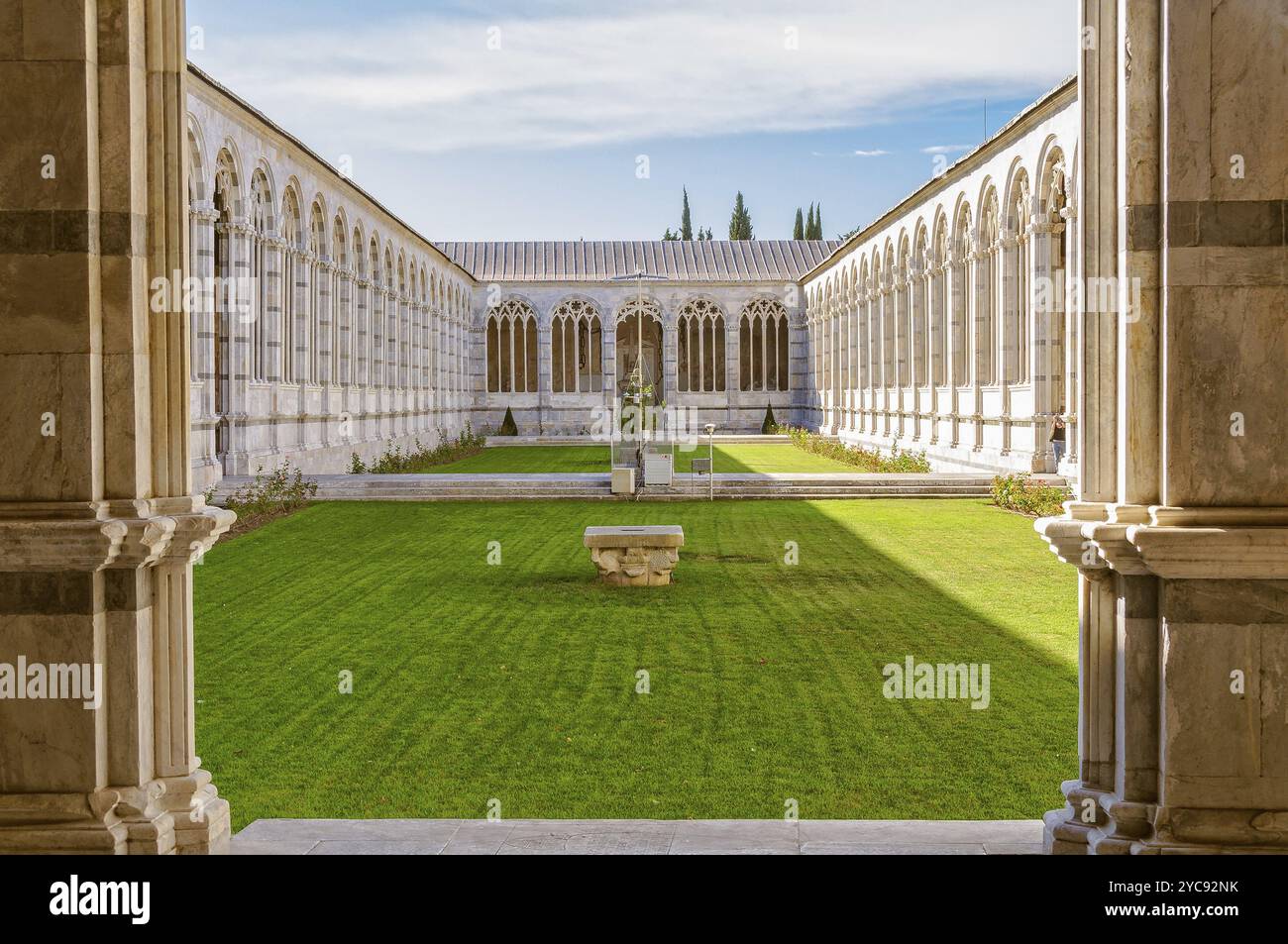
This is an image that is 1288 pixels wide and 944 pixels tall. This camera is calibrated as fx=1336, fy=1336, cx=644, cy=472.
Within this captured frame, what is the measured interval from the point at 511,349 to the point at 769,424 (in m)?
10.6

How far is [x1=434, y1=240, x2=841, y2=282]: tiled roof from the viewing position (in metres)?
54.6

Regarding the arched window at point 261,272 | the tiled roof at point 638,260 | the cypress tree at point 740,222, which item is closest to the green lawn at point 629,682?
the arched window at point 261,272

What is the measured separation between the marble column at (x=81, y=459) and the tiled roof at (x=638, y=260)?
48.8 meters

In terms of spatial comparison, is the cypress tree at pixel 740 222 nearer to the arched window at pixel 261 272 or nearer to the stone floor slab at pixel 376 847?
the arched window at pixel 261 272

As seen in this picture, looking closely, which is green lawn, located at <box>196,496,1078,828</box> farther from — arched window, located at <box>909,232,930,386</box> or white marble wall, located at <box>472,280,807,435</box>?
white marble wall, located at <box>472,280,807,435</box>

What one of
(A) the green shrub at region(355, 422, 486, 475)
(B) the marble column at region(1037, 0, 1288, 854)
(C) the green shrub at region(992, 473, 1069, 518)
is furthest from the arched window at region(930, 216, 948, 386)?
(B) the marble column at region(1037, 0, 1288, 854)

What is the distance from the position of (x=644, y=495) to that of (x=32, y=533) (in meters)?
19.0

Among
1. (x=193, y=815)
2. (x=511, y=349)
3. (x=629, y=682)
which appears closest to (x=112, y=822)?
(x=193, y=815)

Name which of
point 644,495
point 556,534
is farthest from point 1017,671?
point 644,495

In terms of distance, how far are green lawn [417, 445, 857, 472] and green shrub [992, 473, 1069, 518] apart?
803 cm

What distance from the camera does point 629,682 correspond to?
8.89m

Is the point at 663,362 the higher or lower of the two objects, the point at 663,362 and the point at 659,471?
the higher

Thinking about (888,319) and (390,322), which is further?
(888,319)

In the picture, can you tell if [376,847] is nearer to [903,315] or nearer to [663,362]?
[903,315]
